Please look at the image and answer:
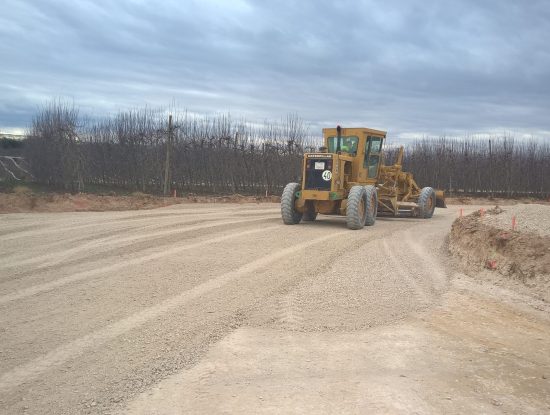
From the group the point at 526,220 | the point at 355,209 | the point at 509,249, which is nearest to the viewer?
the point at 509,249

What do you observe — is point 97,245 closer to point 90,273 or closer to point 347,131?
point 90,273

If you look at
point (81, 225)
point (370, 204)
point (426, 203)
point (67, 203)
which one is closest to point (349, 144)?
point (370, 204)

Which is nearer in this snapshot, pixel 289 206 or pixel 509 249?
pixel 509 249

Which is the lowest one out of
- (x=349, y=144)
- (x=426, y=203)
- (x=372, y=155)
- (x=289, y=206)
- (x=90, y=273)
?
(x=90, y=273)

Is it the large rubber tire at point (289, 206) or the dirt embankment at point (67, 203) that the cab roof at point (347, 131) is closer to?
the large rubber tire at point (289, 206)

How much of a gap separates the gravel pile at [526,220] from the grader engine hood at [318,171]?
424 cm

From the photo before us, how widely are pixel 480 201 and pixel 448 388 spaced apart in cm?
2878

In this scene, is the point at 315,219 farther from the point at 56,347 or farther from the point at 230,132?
the point at 230,132

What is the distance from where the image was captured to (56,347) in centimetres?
507

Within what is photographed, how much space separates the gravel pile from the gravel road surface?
1584mm

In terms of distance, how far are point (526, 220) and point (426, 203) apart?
726cm

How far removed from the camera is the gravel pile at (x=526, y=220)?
964cm

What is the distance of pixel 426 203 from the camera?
1816 cm

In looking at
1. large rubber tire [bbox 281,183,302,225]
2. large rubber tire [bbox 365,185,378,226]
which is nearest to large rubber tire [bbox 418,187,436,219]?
large rubber tire [bbox 365,185,378,226]
